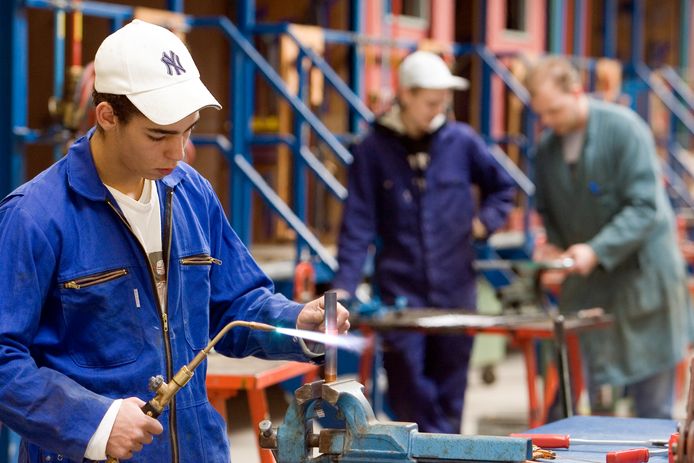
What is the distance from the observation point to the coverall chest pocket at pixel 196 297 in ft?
10.8

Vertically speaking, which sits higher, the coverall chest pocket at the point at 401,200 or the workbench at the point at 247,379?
the coverall chest pocket at the point at 401,200

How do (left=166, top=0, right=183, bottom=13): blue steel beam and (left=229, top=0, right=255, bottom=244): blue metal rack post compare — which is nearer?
(left=229, top=0, right=255, bottom=244): blue metal rack post

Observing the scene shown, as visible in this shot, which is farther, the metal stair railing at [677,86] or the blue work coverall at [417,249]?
the metal stair railing at [677,86]

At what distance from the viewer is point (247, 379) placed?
4707 mm

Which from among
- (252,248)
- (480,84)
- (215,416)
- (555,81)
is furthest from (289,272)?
(215,416)

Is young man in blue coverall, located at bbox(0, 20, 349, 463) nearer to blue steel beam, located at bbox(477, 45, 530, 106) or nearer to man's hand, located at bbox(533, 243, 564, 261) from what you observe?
man's hand, located at bbox(533, 243, 564, 261)

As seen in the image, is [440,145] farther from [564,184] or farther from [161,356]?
[161,356]

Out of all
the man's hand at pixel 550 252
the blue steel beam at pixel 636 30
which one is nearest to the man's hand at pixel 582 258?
the man's hand at pixel 550 252

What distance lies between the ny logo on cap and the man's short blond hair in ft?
12.3

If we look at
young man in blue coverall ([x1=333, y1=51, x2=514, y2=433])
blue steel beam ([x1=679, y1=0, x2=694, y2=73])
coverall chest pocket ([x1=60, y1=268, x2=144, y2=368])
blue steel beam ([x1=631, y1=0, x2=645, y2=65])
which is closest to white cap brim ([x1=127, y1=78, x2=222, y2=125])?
coverall chest pocket ([x1=60, y1=268, x2=144, y2=368])

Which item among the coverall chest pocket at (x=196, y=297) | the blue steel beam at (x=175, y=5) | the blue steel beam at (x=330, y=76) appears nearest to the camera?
the coverall chest pocket at (x=196, y=297)

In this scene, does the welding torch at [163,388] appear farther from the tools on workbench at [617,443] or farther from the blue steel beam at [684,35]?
the blue steel beam at [684,35]

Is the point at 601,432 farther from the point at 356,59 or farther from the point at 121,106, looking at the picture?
the point at 356,59

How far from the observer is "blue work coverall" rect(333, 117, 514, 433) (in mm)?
6652
